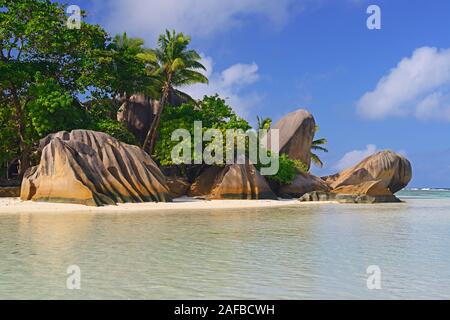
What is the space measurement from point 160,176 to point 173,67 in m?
10.6

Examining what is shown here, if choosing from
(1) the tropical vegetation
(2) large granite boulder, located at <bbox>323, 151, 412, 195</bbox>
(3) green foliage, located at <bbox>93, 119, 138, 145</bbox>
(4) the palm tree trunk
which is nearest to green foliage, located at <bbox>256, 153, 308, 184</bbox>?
(1) the tropical vegetation

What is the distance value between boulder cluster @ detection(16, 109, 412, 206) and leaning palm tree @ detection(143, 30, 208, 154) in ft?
9.59

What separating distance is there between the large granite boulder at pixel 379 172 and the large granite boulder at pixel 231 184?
29.8 ft

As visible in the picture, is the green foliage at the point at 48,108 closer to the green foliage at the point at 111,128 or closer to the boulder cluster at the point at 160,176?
the green foliage at the point at 111,128

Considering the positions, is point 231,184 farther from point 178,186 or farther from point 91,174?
point 91,174

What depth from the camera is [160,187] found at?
21812mm

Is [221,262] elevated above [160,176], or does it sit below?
below

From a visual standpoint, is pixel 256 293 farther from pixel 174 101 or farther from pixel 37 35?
pixel 174 101

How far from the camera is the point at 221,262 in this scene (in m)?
6.29

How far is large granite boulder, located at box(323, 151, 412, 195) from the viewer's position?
35.8 m

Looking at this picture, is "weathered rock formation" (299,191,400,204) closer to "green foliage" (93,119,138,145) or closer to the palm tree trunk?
the palm tree trunk

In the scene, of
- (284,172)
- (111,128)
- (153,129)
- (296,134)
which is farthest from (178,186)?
(296,134)

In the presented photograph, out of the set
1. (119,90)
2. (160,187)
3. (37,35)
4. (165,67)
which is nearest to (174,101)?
(165,67)

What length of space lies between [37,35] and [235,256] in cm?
2155
